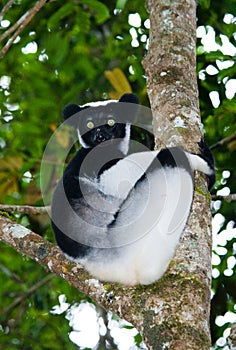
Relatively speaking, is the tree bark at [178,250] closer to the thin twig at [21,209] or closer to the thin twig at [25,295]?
the thin twig at [21,209]

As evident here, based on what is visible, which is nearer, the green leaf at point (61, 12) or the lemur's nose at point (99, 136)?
the lemur's nose at point (99, 136)

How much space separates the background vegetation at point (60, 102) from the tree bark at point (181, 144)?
0.79 m

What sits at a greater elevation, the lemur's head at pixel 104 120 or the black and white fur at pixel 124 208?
the black and white fur at pixel 124 208

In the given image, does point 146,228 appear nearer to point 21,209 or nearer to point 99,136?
point 21,209

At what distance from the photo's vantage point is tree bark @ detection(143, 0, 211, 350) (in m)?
2.34

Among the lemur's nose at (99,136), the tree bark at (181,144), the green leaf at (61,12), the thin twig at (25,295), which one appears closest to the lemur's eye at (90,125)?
the lemur's nose at (99,136)

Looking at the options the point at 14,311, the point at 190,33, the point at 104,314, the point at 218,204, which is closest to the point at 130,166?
the point at 190,33

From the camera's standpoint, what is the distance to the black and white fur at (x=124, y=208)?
3.03 metres

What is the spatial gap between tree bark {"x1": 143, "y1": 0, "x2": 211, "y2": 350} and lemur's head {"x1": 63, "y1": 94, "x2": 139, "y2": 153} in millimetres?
689

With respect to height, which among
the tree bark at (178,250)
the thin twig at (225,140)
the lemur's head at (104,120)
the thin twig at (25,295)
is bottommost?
the thin twig at (25,295)

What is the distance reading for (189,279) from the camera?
101 inches

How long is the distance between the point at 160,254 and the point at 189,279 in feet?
1.55

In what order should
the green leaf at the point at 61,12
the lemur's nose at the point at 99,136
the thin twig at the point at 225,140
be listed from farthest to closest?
the green leaf at the point at 61,12 < the thin twig at the point at 225,140 < the lemur's nose at the point at 99,136

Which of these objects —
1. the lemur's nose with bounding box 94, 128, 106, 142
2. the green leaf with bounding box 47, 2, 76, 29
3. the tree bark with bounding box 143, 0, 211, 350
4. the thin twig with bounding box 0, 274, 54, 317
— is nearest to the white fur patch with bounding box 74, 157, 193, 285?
the tree bark with bounding box 143, 0, 211, 350
